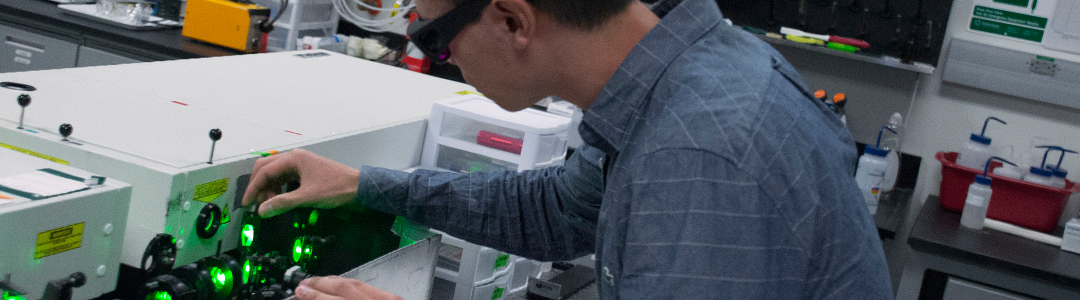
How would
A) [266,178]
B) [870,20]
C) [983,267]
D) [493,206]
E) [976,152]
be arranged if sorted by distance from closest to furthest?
[266,178] → [493,206] → [983,267] → [976,152] → [870,20]

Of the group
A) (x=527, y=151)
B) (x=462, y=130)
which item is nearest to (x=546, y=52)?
(x=527, y=151)

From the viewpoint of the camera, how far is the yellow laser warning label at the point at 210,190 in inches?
40.0

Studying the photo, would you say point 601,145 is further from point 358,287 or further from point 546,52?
point 358,287

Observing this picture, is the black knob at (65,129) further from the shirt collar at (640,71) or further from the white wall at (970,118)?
the white wall at (970,118)

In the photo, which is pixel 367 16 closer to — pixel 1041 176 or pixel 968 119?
pixel 968 119

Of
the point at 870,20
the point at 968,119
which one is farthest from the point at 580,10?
the point at 968,119

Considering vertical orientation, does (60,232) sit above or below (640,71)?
below

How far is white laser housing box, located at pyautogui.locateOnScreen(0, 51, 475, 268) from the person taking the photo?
1.00 m

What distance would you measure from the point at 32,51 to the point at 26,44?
0.23ft

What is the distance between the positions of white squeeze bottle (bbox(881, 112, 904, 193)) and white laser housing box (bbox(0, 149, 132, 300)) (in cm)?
267

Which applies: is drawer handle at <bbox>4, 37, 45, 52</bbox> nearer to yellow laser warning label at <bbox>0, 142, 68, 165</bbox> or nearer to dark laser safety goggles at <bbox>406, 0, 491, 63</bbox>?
yellow laser warning label at <bbox>0, 142, 68, 165</bbox>

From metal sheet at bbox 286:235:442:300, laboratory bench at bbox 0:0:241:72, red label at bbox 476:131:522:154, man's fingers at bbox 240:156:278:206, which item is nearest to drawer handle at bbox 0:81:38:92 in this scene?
man's fingers at bbox 240:156:278:206

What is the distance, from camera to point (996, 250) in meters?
2.48

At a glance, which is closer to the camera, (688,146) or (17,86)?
(688,146)
